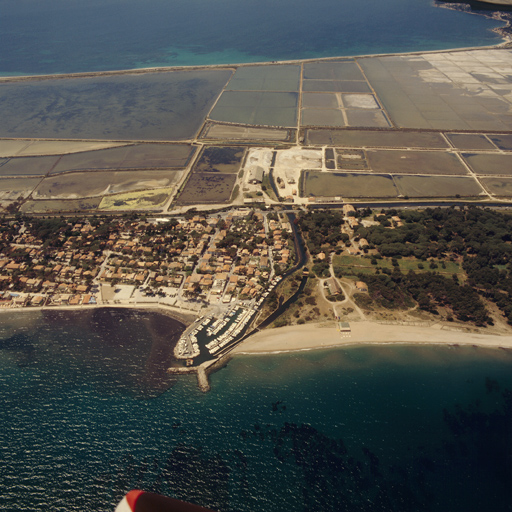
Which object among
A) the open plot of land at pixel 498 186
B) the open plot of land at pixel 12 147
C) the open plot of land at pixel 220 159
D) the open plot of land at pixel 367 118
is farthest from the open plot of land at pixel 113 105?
the open plot of land at pixel 498 186

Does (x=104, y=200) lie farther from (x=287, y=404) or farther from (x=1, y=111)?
(x=1, y=111)

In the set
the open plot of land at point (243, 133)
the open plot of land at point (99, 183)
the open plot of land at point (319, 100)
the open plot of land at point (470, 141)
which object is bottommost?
the open plot of land at point (99, 183)

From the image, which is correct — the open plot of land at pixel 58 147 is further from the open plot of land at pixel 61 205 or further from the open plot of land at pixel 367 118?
the open plot of land at pixel 367 118

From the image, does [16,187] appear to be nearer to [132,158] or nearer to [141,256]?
[132,158]

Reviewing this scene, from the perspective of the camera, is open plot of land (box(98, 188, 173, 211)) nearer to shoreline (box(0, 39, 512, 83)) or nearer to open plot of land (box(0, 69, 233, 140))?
open plot of land (box(0, 69, 233, 140))

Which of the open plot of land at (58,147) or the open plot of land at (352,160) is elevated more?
the open plot of land at (352,160)

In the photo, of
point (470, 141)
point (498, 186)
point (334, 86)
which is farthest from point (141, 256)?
point (334, 86)

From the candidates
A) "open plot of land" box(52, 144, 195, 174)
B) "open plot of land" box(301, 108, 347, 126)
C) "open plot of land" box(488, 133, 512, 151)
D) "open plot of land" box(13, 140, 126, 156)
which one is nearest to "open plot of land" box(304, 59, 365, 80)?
"open plot of land" box(301, 108, 347, 126)
